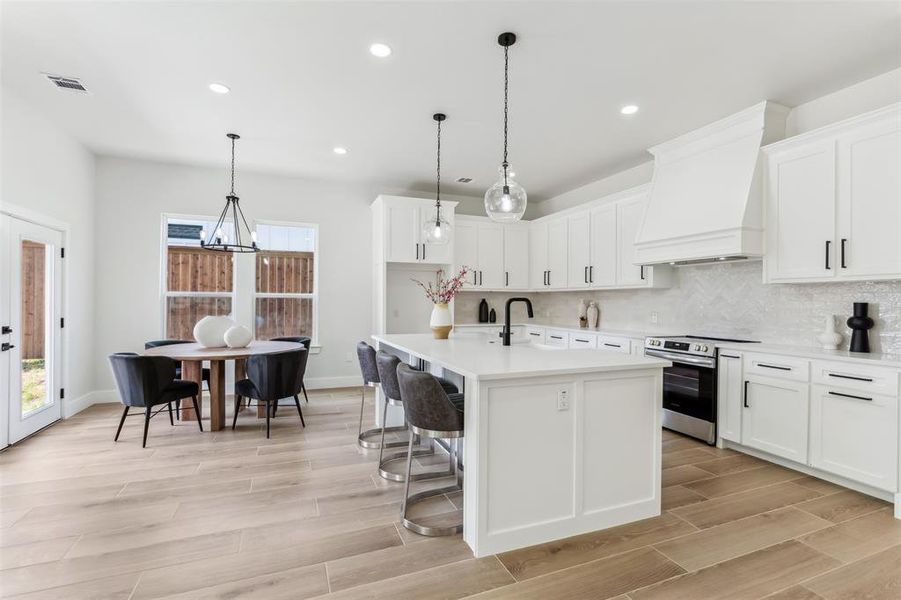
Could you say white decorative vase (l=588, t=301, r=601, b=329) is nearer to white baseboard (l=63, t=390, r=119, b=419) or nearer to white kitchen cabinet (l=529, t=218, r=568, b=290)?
white kitchen cabinet (l=529, t=218, r=568, b=290)

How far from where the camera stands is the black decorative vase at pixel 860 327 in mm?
3125

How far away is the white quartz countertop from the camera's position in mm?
2180

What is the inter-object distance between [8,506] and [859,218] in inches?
228

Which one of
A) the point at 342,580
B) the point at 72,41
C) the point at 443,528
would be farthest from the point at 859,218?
the point at 72,41

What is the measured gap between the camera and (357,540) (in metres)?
2.27

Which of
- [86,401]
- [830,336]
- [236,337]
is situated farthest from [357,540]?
[86,401]

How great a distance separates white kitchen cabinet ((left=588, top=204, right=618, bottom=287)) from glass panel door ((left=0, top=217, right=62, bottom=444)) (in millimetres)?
5769

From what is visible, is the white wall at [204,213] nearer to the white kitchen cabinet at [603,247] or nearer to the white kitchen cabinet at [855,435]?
the white kitchen cabinet at [603,247]

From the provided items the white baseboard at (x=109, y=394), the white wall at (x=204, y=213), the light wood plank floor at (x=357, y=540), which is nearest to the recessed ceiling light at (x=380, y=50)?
the light wood plank floor at (x=357, y=540)

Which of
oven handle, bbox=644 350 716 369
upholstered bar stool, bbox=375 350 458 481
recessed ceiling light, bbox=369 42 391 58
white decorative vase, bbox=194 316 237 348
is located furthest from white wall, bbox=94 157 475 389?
oven handle, bbox=644 350 716 369

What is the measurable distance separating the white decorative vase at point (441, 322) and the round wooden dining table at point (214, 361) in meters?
1.58

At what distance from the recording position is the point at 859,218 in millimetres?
2988

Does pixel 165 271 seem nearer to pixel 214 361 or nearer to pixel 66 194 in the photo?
pixel 66 194

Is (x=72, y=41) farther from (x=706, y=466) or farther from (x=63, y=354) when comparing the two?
(x=706, y=466)
